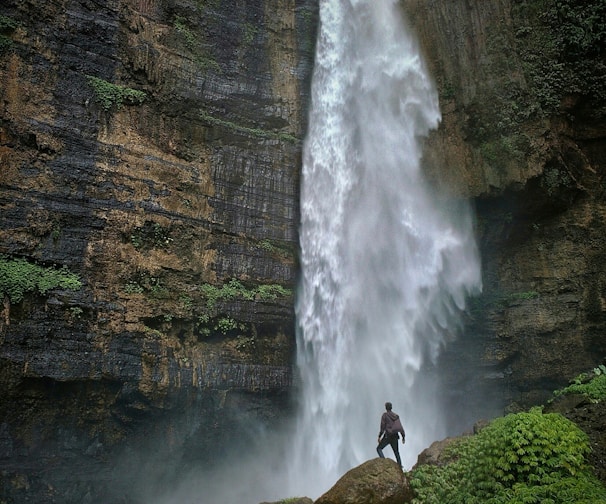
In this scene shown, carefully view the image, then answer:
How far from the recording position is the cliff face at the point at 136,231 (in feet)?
30.6

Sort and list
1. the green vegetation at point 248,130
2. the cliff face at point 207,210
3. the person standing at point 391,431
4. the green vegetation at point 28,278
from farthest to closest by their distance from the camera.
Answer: the green vegetation at point 248,130
the cliff face at point 207,210
the green vegetation at point 28,278
the person standing at point 391,431

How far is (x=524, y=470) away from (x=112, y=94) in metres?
10.9

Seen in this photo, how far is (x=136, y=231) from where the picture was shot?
10844 millimetres

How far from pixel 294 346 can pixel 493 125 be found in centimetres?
781

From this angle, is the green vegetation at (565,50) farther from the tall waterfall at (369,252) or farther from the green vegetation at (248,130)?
the green vegetation at (248,130)

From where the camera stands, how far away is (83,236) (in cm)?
1017

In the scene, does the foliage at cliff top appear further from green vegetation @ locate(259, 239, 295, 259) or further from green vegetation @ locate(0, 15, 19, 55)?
green vegetation @ locate(0, 15, 19, 55)

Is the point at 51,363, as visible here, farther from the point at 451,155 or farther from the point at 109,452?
the point at 451,155

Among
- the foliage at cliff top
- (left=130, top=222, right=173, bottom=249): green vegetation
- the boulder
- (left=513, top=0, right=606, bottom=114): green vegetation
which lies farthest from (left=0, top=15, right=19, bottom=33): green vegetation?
(left=513, top=0, right=606, bottom=114): green vegetation

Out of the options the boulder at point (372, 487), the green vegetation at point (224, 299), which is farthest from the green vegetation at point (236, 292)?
the boulder at point (372, 487)

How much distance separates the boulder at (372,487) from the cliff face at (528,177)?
6545 millimetres

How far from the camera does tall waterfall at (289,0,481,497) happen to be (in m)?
11.8

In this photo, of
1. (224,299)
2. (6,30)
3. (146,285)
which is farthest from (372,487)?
(6,30)

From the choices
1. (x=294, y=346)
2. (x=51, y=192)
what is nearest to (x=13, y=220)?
(x=51, y=192)
